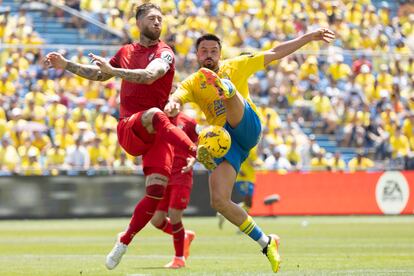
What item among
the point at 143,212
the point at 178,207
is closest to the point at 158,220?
the point at 178,207

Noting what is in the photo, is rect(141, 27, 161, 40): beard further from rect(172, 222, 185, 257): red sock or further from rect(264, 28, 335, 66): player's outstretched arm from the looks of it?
rect(172, 222, 185, 257): red sock

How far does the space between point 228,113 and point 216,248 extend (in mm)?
5635

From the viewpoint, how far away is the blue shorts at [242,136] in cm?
1138

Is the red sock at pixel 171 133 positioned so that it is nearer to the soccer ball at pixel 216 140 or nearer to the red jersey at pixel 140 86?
the soccer ball at pixel 216 140

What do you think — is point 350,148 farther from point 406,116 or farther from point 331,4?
point 331,4

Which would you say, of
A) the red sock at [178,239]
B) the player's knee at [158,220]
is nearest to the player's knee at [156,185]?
the red sock at [178,239]

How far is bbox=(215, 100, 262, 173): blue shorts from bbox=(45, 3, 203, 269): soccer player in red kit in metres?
0.58

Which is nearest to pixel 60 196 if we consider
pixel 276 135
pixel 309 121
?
pixel 276 135

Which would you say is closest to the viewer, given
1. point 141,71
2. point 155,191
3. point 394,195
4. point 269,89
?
point 141,71

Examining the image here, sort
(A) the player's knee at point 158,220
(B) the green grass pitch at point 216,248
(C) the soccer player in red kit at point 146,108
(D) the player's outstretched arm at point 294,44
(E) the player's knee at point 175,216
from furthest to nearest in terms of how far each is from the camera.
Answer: (A) the player's knee at point 158,220 < (E) the player's knee at point 175,216 < (B) the green grass pitch at point 216,248 < (D) the player's outstretched arm at point 294,44 < (C) the soccer player in red kit at point 146,108

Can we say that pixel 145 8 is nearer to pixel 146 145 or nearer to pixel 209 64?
pixel 209 64

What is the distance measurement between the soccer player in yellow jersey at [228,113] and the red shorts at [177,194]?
2.20 meters

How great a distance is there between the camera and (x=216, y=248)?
16672mm

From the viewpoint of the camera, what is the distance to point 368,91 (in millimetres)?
33156
